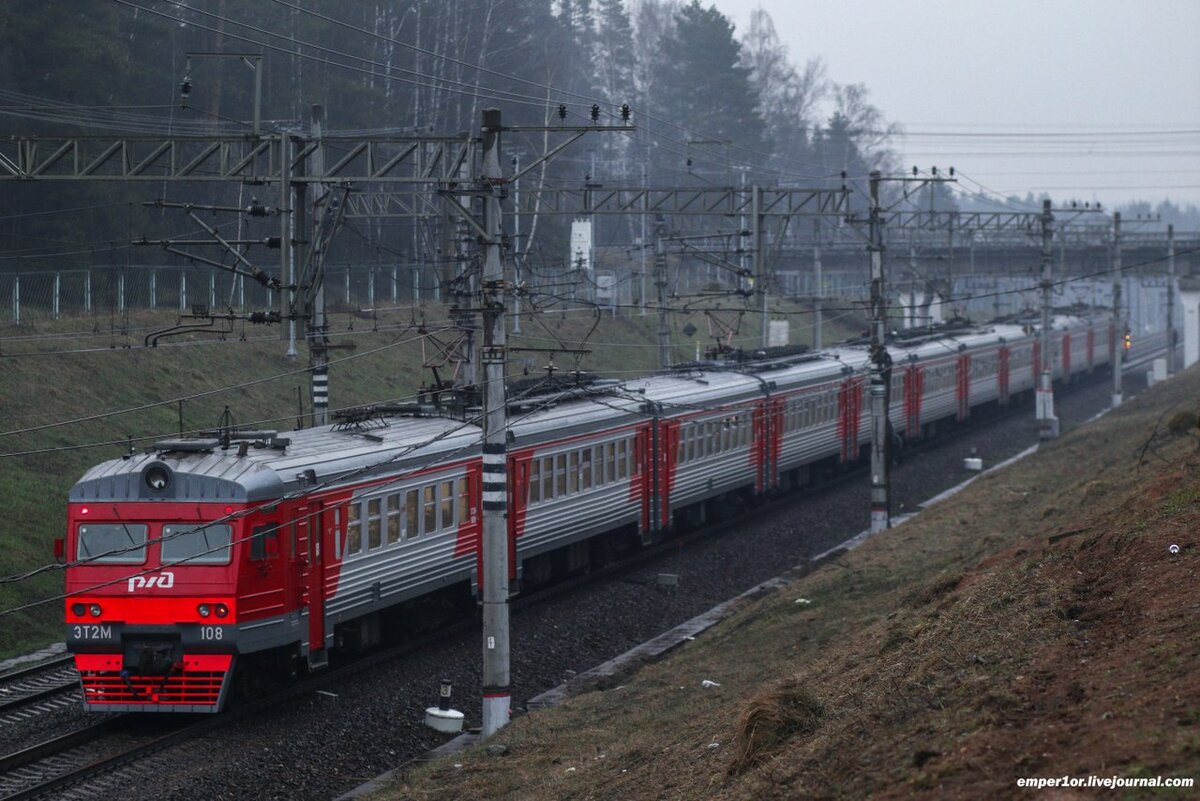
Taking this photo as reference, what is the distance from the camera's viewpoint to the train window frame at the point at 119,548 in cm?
1487

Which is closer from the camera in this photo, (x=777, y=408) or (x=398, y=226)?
(x=777, y=408)

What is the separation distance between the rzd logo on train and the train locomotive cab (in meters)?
0.01

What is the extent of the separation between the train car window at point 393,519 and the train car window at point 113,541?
358cm

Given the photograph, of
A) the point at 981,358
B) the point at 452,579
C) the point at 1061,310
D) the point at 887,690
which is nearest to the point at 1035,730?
the point at 887,690

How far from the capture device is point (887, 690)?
10945 mm

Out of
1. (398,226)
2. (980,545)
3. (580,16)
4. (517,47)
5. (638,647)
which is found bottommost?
(638,647)

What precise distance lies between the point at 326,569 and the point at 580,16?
220ft

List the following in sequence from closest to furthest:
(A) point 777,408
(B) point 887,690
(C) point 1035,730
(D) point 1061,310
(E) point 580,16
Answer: (C) point 1035,730, (B) point 887,690, (A) point 777,408, (D) point 1061,310, (E) point 580,16

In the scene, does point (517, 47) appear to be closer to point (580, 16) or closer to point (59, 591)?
point (580, 16)

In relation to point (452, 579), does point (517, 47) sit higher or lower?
higher

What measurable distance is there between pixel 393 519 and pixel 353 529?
96 cm

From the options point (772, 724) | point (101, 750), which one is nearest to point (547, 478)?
point (101, 750)

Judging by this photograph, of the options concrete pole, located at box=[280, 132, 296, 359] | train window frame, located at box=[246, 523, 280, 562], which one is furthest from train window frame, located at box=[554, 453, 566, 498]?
train window frame, located at box=[246, 523, 280, 562]

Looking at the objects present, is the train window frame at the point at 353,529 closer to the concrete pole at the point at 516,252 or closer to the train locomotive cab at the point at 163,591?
the train locomotive cab at the point at 163,591
